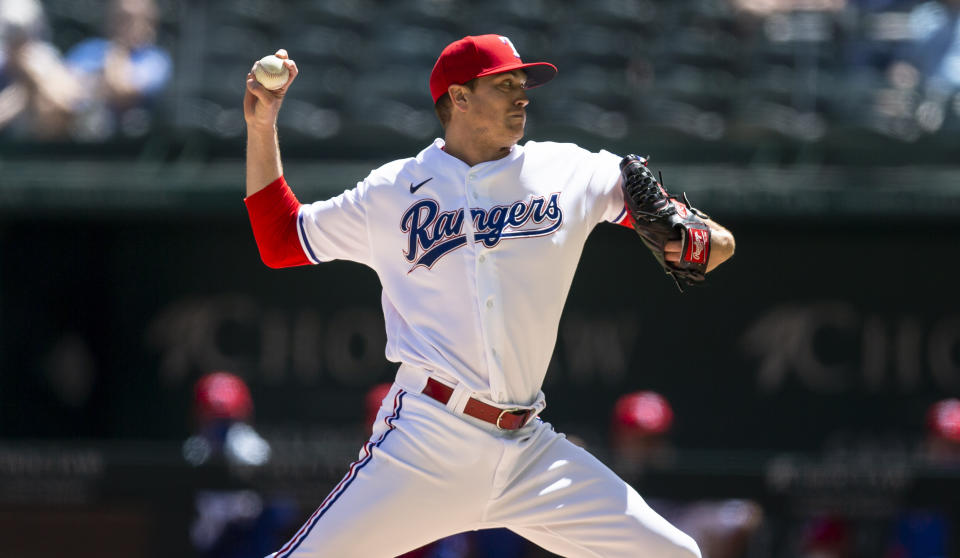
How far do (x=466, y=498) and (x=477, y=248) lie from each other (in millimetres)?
552

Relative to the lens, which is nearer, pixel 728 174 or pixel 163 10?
pixel 728 174

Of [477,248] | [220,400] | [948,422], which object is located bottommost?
[220,400]

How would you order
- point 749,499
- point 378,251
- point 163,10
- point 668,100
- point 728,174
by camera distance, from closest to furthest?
point 378,251 → point 749,499 → point 728,174 → point 668,100 → point 163,10

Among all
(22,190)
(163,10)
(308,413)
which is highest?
(163,10)

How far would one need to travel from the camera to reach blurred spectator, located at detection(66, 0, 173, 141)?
23.1 feet

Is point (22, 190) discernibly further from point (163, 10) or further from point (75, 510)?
point (75, 510)

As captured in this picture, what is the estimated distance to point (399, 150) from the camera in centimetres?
666

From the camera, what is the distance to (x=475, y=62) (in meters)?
3.14

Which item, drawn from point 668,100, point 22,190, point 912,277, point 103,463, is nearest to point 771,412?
point 912,277

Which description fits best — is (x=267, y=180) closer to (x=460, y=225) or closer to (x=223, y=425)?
(x=460, y=225)

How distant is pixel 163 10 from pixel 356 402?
2.48m

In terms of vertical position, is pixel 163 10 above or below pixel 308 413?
above

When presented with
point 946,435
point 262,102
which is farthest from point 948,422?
point 262,102

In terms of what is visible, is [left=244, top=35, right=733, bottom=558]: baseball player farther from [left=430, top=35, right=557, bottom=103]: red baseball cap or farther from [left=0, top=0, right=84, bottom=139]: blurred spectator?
[left=0, top=0, right=84, bottom=139]: blurred spectator
